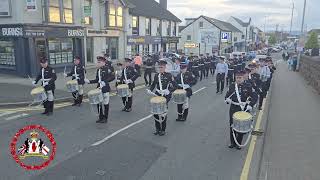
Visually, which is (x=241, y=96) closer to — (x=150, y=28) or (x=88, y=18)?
(x=88, y=18)

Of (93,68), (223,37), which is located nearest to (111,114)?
(93,68)

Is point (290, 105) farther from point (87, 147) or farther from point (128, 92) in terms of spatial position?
point (87, 147)

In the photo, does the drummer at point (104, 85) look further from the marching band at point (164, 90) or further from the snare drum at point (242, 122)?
the snare drum at point (242, 122)

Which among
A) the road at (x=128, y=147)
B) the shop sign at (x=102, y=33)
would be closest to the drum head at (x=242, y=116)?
the road at (x=128, y=147)

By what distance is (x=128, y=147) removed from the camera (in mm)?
8266

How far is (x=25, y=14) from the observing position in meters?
19.8

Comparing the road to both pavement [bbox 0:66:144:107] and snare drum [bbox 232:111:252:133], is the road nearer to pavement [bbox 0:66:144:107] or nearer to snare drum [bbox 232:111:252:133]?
snare drum [bbox 232:111:252:133]

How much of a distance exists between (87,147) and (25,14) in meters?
14.7

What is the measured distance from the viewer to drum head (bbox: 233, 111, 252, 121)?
24.7ft

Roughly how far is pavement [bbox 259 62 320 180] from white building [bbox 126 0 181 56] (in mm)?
22121

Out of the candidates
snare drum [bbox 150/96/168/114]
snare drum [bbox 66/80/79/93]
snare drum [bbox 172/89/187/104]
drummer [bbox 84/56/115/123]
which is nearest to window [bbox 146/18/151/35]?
snare drum [bbox 66/80/79/93]

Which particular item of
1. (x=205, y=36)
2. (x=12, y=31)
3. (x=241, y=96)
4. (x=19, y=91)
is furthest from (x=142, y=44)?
(x=241, y=96)

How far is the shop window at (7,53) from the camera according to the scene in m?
21.2

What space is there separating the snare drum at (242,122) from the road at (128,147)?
74cm
